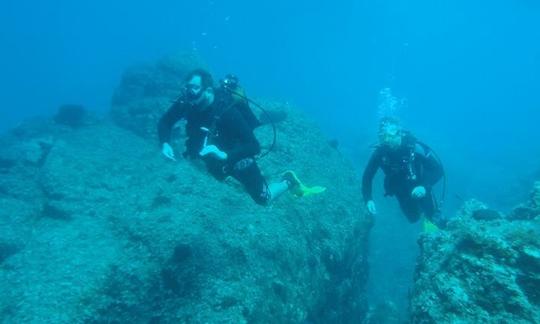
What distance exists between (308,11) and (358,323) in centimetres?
11589

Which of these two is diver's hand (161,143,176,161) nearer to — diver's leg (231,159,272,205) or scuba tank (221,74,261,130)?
diver's leg (231,159,272,205)

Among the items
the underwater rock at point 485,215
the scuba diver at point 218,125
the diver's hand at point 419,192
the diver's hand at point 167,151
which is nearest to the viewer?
the scuba diver at point 218,125

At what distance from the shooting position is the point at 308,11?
380 ft

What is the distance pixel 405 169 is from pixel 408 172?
9cm

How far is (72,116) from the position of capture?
58.4ft

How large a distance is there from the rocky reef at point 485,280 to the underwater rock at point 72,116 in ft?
55.4

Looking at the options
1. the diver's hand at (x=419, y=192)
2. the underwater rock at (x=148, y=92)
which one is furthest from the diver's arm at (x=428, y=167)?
the underwater rock at (x=148, y=92)

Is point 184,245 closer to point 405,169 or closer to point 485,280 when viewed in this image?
point 405,169

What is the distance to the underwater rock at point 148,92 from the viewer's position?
17344 millimetres

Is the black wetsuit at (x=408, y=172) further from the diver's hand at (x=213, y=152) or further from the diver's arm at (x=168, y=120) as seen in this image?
the diver's arm at (x=168, y=120)

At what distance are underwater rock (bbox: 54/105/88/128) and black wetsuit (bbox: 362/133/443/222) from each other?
14.0 meters

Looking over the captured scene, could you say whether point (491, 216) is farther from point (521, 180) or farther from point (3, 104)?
point (3, 104)

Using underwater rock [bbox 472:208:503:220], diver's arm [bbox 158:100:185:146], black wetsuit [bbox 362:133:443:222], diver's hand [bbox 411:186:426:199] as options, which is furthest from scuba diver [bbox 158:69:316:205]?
underwater rock [bbox 472:208:503:220]

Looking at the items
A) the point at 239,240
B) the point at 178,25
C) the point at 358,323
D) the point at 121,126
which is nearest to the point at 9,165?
the point at 121,126
